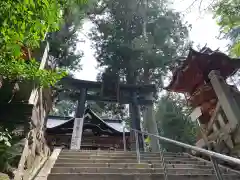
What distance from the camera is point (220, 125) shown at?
5016mm

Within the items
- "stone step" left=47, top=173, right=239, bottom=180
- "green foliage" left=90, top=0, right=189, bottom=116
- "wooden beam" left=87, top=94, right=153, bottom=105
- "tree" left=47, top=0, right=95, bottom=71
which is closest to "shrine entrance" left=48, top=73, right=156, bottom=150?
"wooden beam" left=87, top=94, right=153, bottom=105

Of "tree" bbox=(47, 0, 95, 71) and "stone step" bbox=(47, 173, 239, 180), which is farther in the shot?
"tree" bbox=(47, 0, 95, 71)

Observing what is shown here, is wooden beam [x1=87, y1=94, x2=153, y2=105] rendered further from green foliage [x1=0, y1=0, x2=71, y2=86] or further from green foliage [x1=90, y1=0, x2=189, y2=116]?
green foliage [x1=0, y1=0, x2=71, y2=86]

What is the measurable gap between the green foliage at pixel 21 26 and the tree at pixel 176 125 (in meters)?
12.1

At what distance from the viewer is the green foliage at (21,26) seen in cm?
223

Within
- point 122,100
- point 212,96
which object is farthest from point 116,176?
point 122,100

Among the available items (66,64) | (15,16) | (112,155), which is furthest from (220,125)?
(66,64)

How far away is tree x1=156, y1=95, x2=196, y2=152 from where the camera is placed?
13258 mm

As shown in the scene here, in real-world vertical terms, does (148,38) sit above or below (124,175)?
above

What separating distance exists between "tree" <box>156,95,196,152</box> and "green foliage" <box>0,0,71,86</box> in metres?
12.1

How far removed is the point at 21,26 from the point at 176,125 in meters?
12.8

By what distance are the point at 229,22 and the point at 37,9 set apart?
4.44m

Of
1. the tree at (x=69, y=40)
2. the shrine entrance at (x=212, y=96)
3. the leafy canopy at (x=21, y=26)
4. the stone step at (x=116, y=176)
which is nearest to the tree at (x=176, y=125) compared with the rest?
the shrine entrance at (x=212, y=96)

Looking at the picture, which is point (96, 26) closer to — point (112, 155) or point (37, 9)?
point (112, 155)
